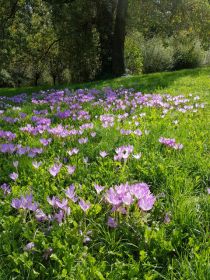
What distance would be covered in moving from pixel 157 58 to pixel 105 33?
655 cm

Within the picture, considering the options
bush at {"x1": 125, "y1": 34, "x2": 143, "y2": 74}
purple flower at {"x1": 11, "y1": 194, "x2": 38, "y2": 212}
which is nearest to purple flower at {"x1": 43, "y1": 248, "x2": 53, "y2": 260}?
purple flower at {"x1": 11, "y1": 194, "x2": 38, "y2": 212}

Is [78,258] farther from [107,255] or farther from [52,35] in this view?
[52,35]

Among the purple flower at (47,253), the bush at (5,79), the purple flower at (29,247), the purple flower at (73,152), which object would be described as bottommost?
the bush at (5,79)

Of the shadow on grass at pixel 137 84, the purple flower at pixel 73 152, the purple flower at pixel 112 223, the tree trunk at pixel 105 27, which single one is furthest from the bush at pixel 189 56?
the purple flower at pixel 112 223

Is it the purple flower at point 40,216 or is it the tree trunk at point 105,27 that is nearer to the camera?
the purple flower at point 40,216

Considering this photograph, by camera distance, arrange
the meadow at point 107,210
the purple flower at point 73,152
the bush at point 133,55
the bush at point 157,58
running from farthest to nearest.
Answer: the bush at point 157,58 < the bush at point 133,55 < the purple flower at point 73,152 < the meadow at point 107,210

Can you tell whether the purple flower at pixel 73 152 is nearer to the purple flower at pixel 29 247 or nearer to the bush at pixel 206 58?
the purple flower at pixel 29 247

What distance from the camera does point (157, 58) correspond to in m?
22.5

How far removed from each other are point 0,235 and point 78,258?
0.54 m

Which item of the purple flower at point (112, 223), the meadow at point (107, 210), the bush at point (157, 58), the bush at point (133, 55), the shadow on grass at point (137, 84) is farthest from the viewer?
the bush at point (157, 58)

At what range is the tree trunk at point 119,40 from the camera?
48.3 feet

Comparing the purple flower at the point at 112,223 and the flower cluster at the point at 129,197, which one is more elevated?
the flower cluster at the point at 129,197

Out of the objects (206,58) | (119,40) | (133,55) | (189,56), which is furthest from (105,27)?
(206,58)

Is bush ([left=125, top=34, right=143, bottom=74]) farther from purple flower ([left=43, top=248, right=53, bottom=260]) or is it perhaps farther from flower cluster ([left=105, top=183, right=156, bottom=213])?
purple flower ([left=43, top=248, right=53, bottom=260])
